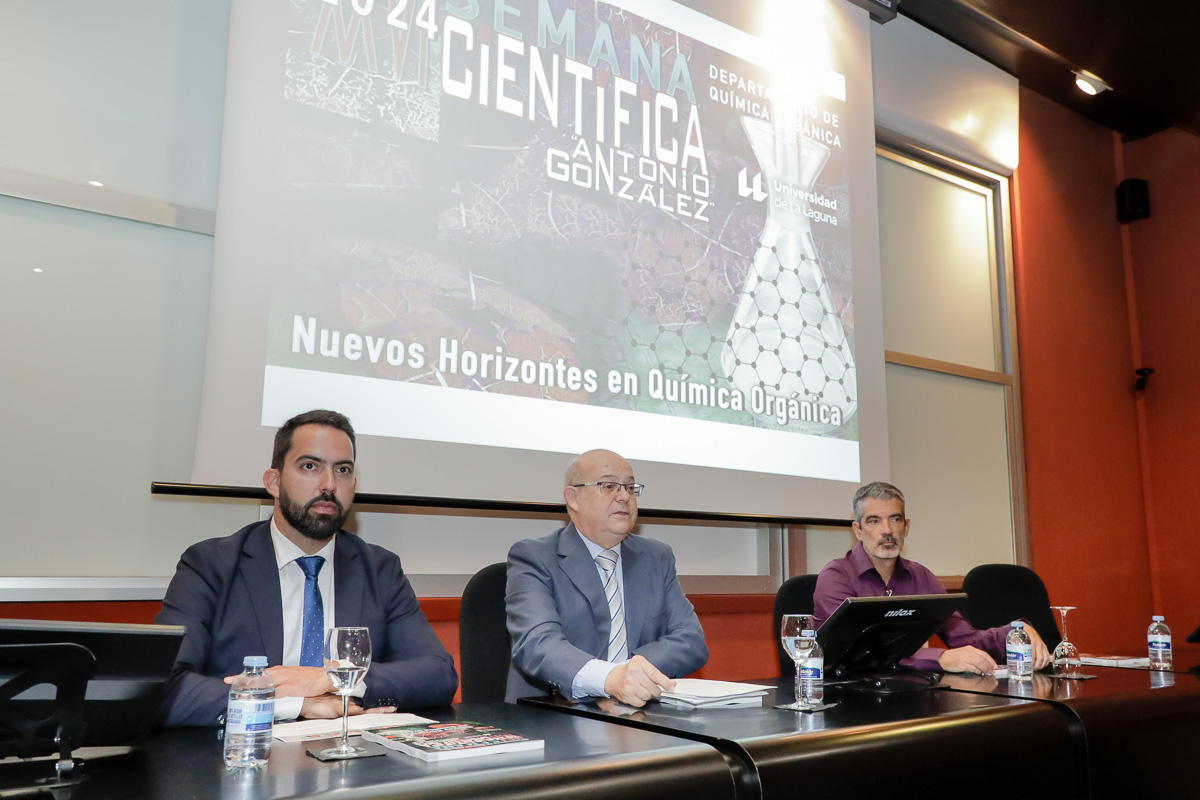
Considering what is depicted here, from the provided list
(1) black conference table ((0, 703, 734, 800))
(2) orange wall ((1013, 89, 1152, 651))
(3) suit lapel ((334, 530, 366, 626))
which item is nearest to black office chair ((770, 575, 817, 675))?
(3) suit lapel ((334, 530, 366, 626))

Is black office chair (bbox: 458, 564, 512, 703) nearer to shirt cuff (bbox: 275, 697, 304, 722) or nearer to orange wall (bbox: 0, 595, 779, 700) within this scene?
shirt cuff (bbox: 275, 697, 304, 722)

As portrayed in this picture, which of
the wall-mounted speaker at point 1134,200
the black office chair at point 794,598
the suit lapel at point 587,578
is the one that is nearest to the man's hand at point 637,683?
the suit lapel at point 587,578

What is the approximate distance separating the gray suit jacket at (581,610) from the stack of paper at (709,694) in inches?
10.3

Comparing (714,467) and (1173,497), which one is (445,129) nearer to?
(714,467)

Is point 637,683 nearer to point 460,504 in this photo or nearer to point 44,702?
point 44,702

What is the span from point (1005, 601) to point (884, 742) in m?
2.41

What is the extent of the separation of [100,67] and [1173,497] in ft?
19.5

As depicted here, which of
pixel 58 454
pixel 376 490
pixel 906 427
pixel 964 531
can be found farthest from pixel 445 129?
pixel 964 531

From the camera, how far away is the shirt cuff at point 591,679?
1.89 meters

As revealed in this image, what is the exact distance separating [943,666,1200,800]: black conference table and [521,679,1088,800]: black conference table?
0.17 feet

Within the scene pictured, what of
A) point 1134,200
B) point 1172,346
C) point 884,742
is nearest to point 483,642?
point 884,742

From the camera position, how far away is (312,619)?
2.07 metres

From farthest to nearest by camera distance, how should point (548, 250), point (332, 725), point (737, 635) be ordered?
point (737, 635), point (548, 250), point (332, 725)

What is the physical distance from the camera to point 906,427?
4.71m
